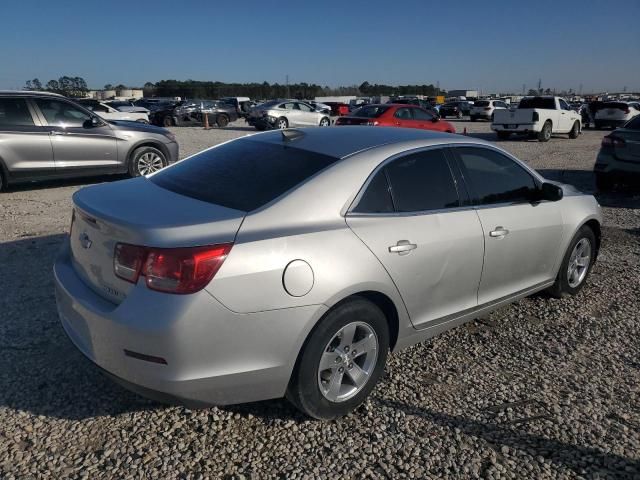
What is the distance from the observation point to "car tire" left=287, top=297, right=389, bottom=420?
278 centimetres

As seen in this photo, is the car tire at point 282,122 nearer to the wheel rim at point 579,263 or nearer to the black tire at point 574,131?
the black tire at point 574,131

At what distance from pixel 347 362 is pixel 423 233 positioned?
0.89 m

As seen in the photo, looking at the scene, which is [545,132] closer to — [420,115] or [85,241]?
[420,115]

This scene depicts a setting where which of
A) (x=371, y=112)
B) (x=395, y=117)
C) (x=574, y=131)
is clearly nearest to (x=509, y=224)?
(x=395, y=117)

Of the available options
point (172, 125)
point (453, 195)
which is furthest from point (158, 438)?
point (172, 125)

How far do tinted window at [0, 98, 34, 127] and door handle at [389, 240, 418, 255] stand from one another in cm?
771

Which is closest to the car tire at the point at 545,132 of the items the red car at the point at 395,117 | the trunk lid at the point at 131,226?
the red car at the point at 395,117

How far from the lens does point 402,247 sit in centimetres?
311

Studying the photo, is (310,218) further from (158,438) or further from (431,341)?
(431,341)

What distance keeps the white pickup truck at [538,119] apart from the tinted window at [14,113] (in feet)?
55.2

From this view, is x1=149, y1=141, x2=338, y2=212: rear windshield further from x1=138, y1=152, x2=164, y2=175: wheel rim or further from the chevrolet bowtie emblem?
x1=138, y1=152, x2=164, y2=175: wheel rim

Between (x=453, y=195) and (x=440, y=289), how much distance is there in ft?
2.14

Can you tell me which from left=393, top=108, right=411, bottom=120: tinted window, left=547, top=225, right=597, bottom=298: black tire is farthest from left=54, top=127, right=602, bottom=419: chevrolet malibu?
left=393, top=108, right=411, bottom=120: tinted window

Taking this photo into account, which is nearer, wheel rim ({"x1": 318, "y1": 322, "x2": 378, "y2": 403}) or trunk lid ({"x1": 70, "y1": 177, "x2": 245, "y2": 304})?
trunk lid ({"x1": 70, "y1": 177, "x2": 245, "y2": 304})
